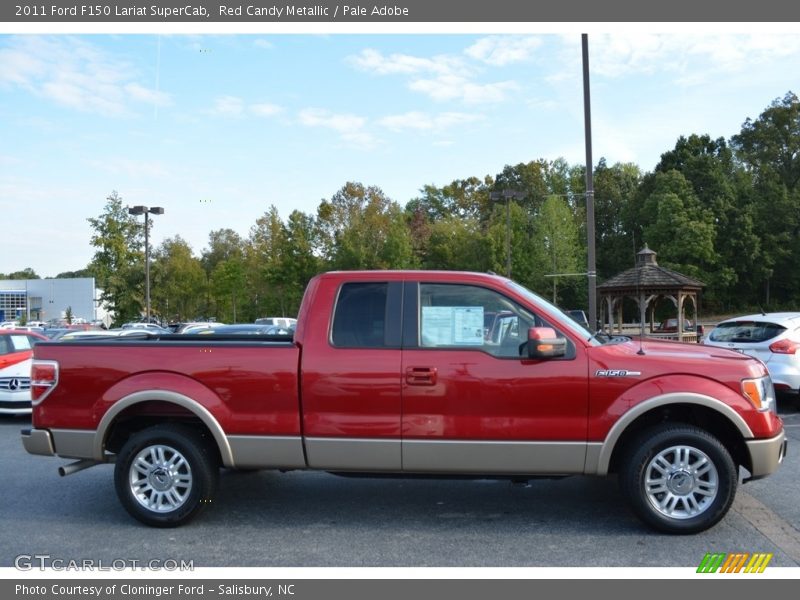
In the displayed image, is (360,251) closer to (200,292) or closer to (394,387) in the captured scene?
(200,292)

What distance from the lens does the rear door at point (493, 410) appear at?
5.25m

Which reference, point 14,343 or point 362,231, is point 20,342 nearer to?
point 14,343

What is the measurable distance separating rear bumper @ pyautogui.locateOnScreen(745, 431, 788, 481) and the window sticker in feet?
7.12

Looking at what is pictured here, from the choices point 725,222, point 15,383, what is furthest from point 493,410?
point 725,222

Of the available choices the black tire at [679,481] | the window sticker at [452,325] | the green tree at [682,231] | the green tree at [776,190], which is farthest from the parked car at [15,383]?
the green tree at [776,190]

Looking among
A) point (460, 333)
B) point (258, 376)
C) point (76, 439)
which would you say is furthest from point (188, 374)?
point (460, 333)

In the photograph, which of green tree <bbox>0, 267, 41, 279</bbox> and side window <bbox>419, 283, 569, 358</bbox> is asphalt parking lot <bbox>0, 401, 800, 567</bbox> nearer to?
side window <bbox>419, 283, 569, 358</bbox>

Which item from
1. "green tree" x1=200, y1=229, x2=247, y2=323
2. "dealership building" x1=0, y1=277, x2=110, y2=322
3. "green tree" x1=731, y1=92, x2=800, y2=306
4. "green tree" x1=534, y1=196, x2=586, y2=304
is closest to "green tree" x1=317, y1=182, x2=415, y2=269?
"green tree" x1=200, y1=229, x2=247, y2=323

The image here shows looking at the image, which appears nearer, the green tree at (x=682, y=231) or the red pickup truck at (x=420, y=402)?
the red pickup truck at (x=420, y=402)

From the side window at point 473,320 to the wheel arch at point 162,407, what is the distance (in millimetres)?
1760

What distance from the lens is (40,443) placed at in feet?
18.9

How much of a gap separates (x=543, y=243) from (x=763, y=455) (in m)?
49.8

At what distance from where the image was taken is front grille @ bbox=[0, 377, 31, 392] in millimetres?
11695

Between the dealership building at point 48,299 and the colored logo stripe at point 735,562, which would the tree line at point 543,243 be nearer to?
the dealership building at point 48,299
